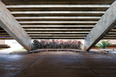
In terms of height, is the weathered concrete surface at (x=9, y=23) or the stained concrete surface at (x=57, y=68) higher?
the weathered concrete surface at (x=9, y=23)

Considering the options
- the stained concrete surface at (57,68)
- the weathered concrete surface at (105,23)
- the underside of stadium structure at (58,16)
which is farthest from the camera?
the underside of stadium structure at (58,16)

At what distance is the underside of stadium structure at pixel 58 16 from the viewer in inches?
155

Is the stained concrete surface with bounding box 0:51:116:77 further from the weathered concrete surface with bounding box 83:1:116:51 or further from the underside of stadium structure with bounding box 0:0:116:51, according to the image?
the underside of stadium structure with bounding box 0:0:116:51

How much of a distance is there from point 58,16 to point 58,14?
18 cm

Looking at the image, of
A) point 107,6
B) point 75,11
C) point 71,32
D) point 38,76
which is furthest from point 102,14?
point 38,76

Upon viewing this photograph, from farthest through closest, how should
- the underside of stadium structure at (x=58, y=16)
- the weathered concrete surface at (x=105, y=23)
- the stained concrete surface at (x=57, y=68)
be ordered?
the underside of stadium structure at (x=58, y=16)
the weathered concrete surface at (x=105, y=23)
the stained concrete surface at (x=57, y=68)

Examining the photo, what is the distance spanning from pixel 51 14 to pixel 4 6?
2.29 meters

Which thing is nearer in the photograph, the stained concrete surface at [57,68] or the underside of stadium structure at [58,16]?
the stained concrete surface at [57,68]

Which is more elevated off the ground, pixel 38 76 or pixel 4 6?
pixel 4 6

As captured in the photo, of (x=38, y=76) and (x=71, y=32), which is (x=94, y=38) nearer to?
(x=71, y=32)

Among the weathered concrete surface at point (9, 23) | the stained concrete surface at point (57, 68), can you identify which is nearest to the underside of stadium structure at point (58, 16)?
the weathered concrete surface at point (9, 23)

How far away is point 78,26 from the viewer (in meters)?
5.48

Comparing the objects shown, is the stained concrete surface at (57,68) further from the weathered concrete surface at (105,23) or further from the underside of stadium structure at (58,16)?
the underside of stadium structure at (58,16)

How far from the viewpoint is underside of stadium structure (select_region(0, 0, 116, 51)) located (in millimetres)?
3926
